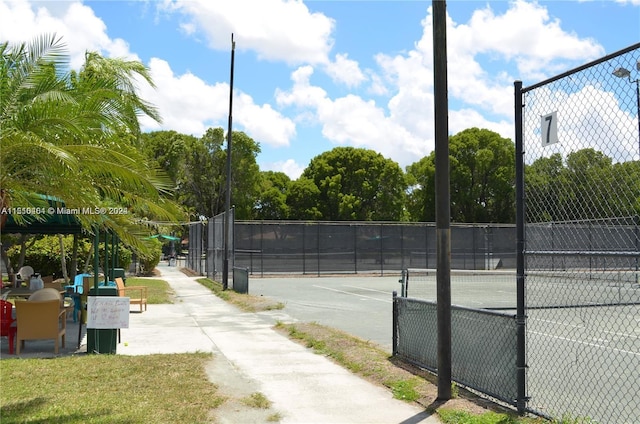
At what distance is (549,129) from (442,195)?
1711 mm

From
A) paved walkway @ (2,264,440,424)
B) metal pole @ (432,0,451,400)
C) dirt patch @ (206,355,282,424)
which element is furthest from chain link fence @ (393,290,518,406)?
dirt patch @ (206,355,282,424)

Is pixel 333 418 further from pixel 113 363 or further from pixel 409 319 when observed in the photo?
pixel 113 363

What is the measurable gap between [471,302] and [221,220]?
12423 mm

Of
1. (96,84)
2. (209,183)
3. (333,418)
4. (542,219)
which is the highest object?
(209,183)

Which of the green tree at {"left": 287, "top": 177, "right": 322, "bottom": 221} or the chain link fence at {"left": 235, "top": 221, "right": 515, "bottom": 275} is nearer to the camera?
the chain link fence at {"left": 235, "top": 221, "right": 515, "bottom": 275}

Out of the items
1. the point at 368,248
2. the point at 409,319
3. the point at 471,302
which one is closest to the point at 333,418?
the point at 409,319

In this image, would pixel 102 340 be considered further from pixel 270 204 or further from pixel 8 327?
pixel 270 204

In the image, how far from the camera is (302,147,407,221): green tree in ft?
181

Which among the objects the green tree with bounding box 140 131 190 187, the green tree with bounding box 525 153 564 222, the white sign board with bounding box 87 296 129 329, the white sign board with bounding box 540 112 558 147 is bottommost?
the white sign board with bounding box 87 296 129 329

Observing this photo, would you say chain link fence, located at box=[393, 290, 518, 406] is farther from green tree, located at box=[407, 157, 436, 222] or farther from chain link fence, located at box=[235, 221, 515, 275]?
green tree, located at box=[407, 157, 436, 222]

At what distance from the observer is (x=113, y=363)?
935 centimetres

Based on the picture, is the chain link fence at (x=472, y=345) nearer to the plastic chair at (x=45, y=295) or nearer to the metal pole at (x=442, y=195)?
the metal pole at (x=442, y=195)

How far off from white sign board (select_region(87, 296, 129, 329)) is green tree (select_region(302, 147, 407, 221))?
4441 cm

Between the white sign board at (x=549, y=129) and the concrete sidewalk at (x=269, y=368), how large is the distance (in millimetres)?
3058
